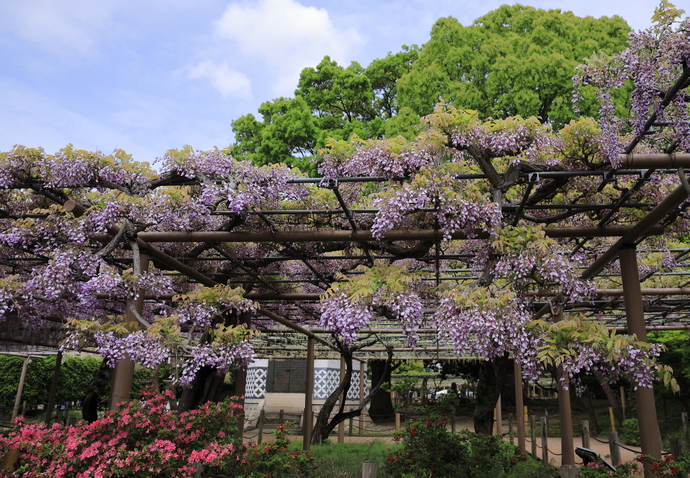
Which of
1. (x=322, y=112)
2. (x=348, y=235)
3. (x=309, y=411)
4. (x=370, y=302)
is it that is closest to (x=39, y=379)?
(x=309, y=411)

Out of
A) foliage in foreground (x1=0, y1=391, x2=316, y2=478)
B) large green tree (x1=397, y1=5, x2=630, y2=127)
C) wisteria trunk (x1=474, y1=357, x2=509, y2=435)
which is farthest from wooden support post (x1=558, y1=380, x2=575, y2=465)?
large green tree (x1=397, y1=5, x2=630, y2=127)

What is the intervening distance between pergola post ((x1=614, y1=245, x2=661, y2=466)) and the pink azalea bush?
13.3ft

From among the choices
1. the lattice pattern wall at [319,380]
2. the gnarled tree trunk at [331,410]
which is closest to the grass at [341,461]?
the gnarled tree trunk at [331,410]

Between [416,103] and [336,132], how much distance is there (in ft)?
9.91

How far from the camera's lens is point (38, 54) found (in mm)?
8562

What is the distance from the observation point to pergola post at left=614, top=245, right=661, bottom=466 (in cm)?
514

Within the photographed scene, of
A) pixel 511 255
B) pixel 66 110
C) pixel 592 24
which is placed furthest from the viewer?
pixel 592 24

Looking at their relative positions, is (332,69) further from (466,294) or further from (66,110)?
(466,294)

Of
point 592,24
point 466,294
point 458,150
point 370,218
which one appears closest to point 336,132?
point 592,24

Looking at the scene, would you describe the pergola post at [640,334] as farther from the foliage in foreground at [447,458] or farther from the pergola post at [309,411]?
the pergola post at [309,411]

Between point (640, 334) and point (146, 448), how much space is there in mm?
4941

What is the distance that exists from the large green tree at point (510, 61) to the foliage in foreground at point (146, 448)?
405 inches

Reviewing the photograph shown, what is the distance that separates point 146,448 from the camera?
15.1 feet

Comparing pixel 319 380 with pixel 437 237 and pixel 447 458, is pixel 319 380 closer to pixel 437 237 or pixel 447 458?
pixel 447 458
